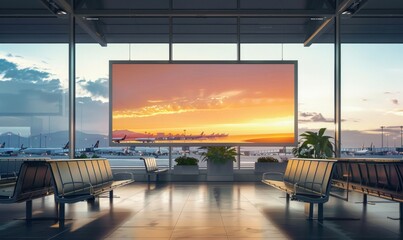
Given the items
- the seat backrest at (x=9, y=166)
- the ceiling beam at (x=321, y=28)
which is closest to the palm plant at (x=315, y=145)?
the ceiling beam at (x=321, y=28)


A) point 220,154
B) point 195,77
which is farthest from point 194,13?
point 220,154

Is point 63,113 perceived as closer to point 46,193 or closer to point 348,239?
point 46,193

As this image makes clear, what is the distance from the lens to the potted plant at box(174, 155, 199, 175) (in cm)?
1842

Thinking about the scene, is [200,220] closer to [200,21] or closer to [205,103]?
[205,103]

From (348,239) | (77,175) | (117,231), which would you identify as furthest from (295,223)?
(77,175)

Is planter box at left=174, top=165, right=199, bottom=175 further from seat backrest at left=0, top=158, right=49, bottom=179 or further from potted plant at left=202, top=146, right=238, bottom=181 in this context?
seat backrest at left=0, top=158, right=49, bottom=179

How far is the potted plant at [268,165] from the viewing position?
1859cm

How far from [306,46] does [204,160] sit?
17.5 feet

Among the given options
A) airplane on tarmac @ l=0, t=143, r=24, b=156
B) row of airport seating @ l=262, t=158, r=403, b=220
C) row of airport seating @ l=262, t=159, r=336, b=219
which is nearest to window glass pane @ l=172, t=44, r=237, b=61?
airplane on tarmac @ l=0, t=143, r=24, b=156

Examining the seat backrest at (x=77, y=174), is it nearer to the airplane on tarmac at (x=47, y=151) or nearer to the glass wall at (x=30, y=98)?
the airplane on tarmac at (x=47, y=151)

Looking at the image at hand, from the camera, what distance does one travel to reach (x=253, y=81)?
17344 millimetres

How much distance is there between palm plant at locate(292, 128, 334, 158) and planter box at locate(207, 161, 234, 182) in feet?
8.46

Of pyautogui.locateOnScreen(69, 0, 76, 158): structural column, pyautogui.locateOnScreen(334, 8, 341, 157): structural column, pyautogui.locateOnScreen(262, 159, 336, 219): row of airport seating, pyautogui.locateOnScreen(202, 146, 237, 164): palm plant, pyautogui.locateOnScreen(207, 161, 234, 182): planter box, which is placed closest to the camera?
pyautogui.locateOnScreen(262, 159, 336, 219): row of airport seating

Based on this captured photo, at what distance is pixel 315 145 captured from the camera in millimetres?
16719
